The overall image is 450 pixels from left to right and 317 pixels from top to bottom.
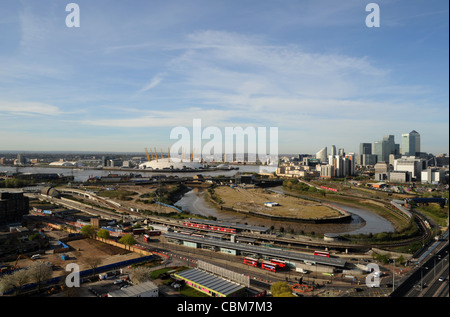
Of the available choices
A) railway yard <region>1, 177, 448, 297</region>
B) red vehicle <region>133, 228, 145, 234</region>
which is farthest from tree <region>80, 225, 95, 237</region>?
red vehicle <region>133, 228, 145, 234</region>

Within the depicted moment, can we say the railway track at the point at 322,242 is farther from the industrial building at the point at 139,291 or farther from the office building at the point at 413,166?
the office building at the point at 413,166

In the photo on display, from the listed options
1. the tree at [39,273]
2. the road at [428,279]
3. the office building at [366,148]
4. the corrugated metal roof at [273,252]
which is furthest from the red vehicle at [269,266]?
the office building at [366,148]

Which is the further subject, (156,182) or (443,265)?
(156,182)

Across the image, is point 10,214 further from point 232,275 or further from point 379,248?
point 379,248

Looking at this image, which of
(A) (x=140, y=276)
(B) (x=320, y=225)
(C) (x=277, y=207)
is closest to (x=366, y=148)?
(C) (x=277, y=207)

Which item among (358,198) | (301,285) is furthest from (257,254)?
(358,198)

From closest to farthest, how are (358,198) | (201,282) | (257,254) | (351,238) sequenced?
(201,282) < (257,254) < (351,238) < (358,198)
